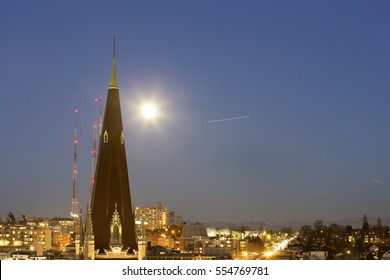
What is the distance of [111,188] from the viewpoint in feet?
58.2

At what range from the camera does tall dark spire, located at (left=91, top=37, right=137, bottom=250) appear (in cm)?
1752

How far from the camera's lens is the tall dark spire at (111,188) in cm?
1752
